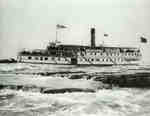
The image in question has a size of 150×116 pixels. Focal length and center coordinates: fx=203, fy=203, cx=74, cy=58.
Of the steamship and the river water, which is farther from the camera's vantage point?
the steamship

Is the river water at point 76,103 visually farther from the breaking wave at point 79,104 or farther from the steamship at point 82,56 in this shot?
the steamship at point 82,56

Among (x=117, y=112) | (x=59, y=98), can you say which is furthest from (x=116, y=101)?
(x=59, y=98)

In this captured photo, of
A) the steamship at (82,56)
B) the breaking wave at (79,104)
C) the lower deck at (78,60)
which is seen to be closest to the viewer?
the breaking wave at (79,104)

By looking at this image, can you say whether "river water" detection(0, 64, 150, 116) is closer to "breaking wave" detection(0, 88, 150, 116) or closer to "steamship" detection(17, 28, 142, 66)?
"breaking wave" detection(0, 88, 150, 116)

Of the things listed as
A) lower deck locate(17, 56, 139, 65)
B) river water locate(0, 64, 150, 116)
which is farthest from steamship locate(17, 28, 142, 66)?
river water locate(0, 64, 150, 116)

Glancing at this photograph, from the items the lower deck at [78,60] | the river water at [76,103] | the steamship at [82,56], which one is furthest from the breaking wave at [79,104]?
the lower deck at [78,60]

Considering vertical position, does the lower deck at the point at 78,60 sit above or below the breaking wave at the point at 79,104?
above

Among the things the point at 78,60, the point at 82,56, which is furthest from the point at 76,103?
the point at 82,56

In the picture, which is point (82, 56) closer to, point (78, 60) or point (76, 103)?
point (78, 60)

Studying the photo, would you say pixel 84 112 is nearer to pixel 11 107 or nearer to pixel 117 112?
pixel 117 112
